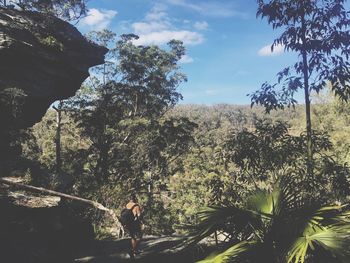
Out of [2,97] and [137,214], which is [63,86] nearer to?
[2,97]

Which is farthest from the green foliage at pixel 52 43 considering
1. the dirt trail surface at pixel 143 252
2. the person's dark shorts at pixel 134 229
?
the person's dark shorts at pixel 134 229

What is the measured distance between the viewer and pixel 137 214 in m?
9.75

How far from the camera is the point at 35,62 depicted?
1698 cm

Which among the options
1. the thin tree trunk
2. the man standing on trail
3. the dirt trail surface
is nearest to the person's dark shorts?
the man standing on trail

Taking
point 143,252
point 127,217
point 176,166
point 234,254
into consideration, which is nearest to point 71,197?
point 127,217

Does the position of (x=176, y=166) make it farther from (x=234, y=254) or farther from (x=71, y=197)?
(x=234, y=254)

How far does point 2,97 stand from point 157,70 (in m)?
13.2

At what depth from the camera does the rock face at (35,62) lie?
15680mm

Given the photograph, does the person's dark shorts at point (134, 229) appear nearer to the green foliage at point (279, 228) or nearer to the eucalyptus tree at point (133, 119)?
the green foliage at point (279, 228)

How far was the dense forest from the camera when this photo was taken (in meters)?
4.42

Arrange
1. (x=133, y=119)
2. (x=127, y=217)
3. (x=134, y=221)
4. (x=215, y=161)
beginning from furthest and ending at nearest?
(x=133, y=119)
(x=215, y=161)
(x=134, y=221)
(x=127, y=217)

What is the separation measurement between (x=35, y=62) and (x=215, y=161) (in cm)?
879

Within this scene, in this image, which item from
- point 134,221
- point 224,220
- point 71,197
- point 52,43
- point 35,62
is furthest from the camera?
point 52,43

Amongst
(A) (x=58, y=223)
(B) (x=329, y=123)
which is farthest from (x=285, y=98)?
(B) (x=329, y=123)
